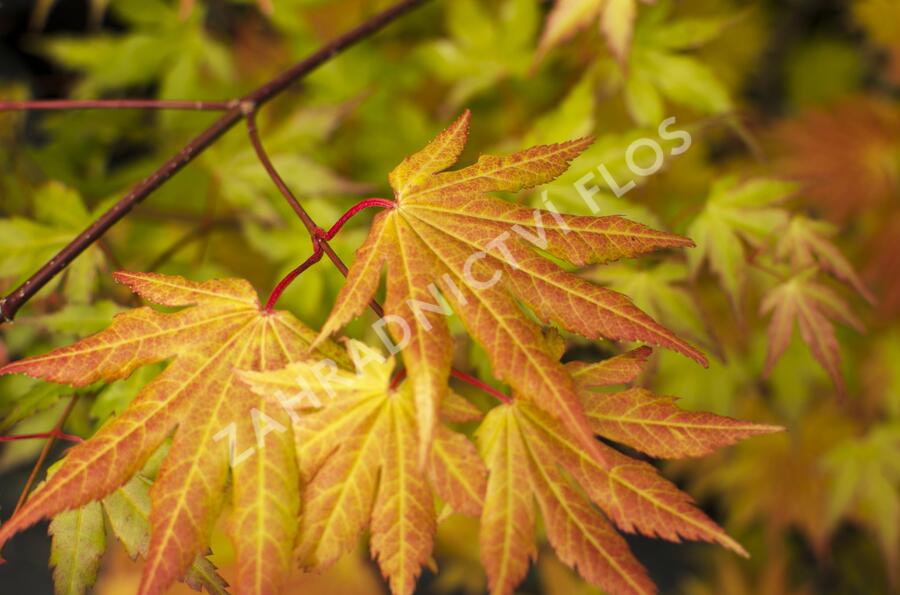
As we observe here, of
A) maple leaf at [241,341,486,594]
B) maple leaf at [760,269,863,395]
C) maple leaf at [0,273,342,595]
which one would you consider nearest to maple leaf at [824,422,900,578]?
maple leaf at [760,269,863,395]

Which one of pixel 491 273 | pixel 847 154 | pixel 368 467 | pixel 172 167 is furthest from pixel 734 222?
pixel 847 154

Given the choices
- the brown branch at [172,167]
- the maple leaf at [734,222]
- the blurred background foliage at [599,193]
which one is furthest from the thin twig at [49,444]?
the maple leaf at [734,222]

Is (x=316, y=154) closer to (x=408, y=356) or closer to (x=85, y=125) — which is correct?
(x=85, y=125)

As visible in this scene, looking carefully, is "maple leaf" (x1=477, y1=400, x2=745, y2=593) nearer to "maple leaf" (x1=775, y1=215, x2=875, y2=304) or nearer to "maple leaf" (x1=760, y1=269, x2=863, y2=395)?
"maple leaf" (x1=760, y1=269, x2=863, y2=395)

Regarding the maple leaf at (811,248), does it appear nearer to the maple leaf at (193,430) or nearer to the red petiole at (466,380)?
the red petiole at (466,380)

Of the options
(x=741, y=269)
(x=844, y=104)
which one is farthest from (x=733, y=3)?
(x=741, y=269)

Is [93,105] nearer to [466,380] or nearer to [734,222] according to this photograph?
[466,380]
